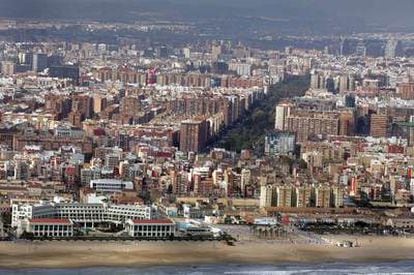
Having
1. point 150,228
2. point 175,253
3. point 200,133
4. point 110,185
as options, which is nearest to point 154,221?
point 150,228

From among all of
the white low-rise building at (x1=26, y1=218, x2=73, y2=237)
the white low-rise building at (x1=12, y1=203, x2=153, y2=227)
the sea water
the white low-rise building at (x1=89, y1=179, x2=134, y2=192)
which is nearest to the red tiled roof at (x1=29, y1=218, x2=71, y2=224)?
the white low-rise building at (x1=26, y1=218, x2=73, y2=237)

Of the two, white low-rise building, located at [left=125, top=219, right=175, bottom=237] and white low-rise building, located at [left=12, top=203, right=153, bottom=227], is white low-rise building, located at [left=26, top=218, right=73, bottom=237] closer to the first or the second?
white low-rise building, located at [left=12, top=203, right=153, bottom=227]

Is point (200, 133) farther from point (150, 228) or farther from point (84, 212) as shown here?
point (150, 228)

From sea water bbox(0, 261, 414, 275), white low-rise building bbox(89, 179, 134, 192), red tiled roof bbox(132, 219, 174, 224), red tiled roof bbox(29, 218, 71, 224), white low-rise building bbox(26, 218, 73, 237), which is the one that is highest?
white low-rise building bbox(89, 179, 134, 192)

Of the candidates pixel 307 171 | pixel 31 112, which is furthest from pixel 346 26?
pixel 307 171

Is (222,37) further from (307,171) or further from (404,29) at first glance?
(307,171)
